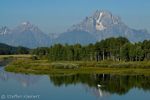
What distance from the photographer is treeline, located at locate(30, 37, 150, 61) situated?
12175cm

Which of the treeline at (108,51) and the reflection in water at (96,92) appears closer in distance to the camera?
the reflection in water at (96,92)

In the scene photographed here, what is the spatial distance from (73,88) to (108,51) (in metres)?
77.0

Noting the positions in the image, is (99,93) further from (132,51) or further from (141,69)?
(132,51)

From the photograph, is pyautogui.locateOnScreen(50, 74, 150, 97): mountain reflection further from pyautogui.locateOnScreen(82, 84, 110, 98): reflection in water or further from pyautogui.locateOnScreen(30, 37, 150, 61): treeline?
pyautogui.locateOnScreen(30, 37, 150, 61): treeline

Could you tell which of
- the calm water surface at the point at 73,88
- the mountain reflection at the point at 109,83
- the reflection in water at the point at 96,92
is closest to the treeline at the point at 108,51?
the mountain reflection at the point at 109,83

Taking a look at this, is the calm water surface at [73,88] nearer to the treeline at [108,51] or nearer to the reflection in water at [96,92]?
the reflection in water at [96,92]

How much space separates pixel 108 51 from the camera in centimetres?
13812

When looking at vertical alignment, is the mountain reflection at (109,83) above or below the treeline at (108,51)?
below

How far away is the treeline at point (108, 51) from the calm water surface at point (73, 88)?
4381cm

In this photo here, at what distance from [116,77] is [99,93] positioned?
73.3ft

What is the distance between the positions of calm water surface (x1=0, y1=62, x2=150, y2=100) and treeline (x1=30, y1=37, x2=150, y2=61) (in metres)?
43.8

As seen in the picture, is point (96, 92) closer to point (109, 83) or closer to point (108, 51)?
point (109, 83)

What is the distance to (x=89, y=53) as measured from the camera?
14262 centimetres

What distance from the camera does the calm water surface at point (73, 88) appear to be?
54594 mm
